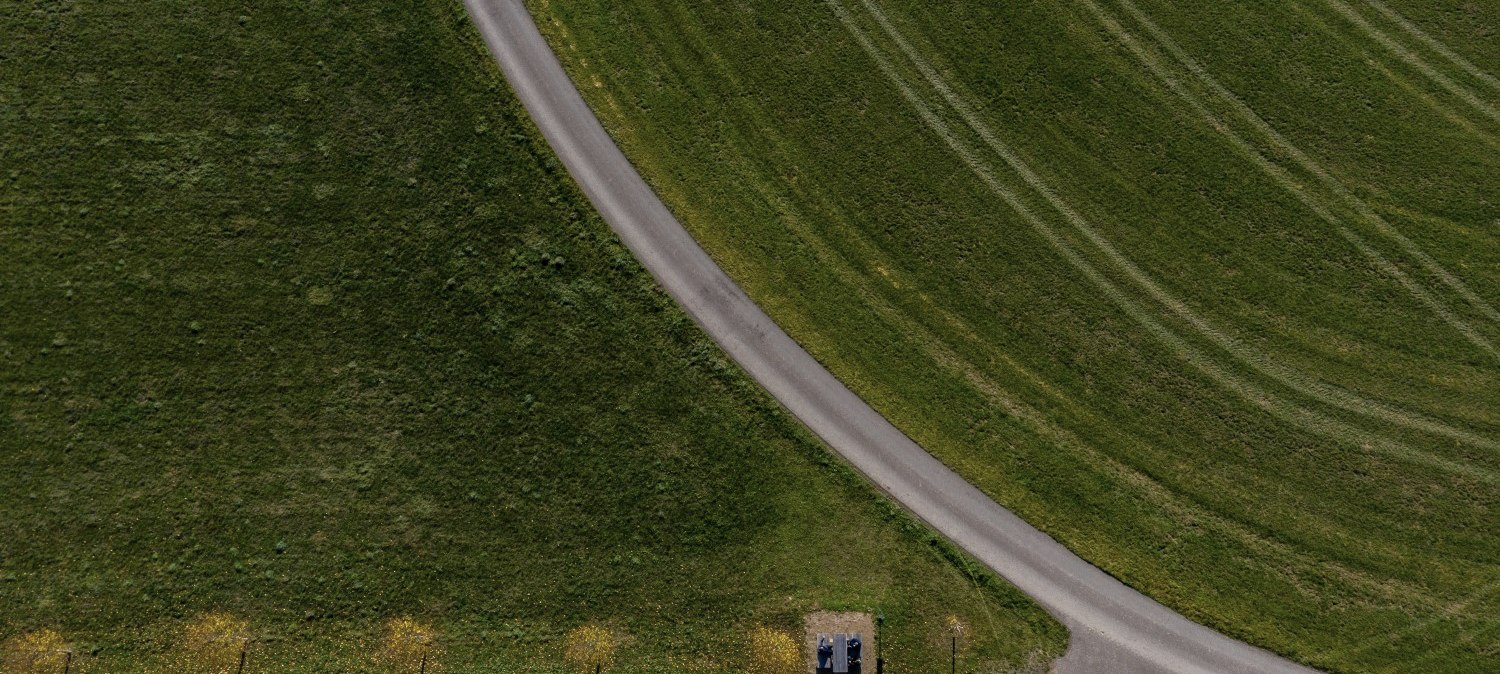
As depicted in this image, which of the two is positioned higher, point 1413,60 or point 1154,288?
point 1413,60

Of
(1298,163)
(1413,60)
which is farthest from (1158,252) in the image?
(1413,60)

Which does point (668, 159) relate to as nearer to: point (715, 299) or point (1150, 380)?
point (715, 299)

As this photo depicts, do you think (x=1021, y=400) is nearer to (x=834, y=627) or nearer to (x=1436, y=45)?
(x=834, y=627)

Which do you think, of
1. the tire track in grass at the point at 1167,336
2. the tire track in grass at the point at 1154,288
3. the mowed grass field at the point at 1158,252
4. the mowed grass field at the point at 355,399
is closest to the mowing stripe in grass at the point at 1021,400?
the mowed grass field at the point at 1158,252

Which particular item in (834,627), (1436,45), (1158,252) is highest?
(1436,45)

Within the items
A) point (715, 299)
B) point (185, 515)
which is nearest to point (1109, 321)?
point (715, 299)
